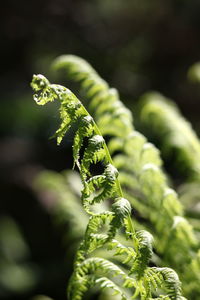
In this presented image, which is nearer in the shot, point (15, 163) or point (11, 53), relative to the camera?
point (15, 163)

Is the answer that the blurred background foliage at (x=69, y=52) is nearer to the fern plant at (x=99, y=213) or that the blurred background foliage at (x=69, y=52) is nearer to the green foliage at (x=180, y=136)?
the green foliage at (x=180, y=136)

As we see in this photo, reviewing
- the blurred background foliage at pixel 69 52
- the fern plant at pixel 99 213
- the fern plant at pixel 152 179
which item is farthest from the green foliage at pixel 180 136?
the blurred background foliage at pixel 69 52

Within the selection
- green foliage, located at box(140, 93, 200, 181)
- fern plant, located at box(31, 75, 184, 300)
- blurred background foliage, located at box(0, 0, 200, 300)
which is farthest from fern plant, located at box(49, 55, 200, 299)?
blurred background foliage, located at box(0, 0, 200, 300)

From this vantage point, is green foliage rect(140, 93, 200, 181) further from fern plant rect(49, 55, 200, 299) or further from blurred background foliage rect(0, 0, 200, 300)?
blurred background foliage rect(0, 0, 200, 300)

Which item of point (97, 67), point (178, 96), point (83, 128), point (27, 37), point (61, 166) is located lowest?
point (83, 128)

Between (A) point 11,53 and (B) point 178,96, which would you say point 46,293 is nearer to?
(B) point 178,96

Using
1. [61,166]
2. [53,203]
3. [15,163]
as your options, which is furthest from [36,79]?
[15,163]

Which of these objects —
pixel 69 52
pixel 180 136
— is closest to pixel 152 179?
pixel 180 136
